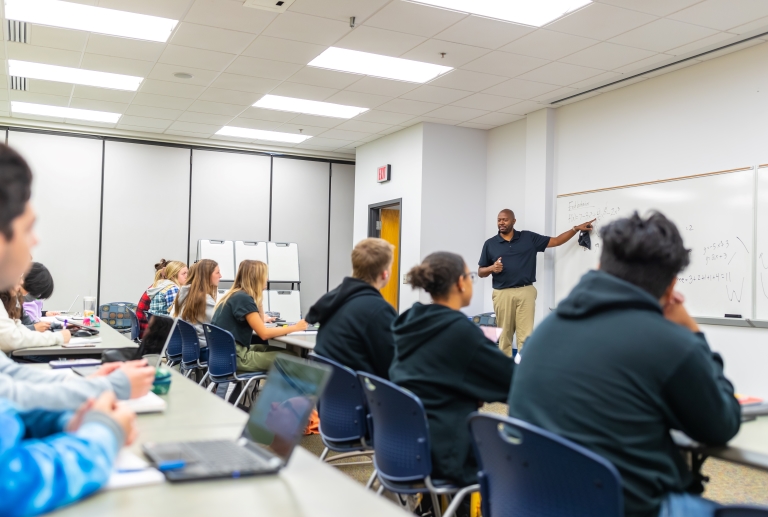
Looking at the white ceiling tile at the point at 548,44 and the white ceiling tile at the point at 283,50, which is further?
the white ceiling tile at the point at 283,50

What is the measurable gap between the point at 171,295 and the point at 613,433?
485 centimetres

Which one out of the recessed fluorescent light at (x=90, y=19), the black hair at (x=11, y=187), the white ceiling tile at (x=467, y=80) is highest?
the recessed fluorescent light at (x=90, y=19)

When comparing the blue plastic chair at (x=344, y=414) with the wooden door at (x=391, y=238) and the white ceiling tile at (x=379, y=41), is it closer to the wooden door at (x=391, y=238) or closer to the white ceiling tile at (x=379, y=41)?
the white ceiling tile at (x=379, y=41)

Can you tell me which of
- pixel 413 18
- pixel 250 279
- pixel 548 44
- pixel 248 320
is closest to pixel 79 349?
pixel 248 320

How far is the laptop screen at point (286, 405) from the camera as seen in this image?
1.25 m

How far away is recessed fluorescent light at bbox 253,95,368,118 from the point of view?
705 centimetres

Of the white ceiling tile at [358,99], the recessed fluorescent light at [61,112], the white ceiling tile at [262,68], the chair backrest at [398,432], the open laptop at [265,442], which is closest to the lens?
the open laptop at [265,442]

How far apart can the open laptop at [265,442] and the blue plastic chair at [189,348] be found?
3.43m

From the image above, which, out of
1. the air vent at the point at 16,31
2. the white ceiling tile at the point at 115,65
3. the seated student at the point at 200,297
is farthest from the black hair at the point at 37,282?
the white ceiling tile at the point at 115,65

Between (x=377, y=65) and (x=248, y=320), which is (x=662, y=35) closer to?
(x=377, y=65)

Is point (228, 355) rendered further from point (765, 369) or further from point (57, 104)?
A: point (57, 104)

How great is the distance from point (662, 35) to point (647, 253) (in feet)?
12.5

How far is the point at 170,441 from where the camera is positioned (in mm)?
1497

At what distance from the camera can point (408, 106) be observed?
700cm
